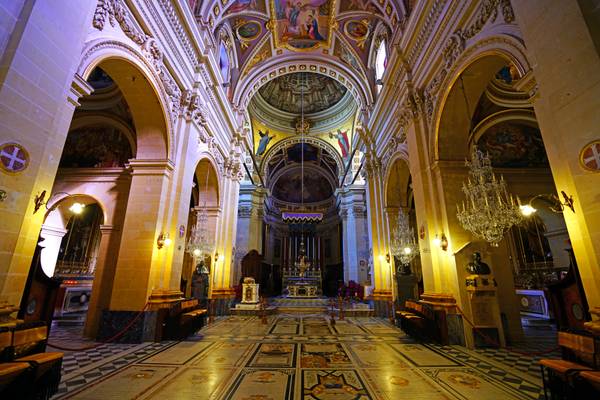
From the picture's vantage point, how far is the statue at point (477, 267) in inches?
214

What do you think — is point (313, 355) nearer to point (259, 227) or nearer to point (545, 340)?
point (545, 340)

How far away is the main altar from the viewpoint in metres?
17.6

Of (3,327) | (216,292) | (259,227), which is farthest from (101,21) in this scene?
(259,227)

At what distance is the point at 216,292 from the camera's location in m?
10.1

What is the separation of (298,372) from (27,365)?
311cm

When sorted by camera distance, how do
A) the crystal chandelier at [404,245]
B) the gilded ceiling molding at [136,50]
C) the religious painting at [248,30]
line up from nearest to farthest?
the gilded ceiling molding at [136,50], the crystal chandelier at [404,245], the religious painting at [248,30]

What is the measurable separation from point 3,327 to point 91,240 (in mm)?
12556

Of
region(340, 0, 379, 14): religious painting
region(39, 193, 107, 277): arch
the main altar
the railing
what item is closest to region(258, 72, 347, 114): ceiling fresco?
region(340, 0, 379, 14): religious painting

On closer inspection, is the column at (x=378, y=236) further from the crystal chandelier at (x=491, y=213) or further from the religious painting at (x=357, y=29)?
the crystal chandelier at (x=491, y=213)

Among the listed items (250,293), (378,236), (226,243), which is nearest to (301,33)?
(378,236)

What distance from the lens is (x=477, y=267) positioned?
215 inches

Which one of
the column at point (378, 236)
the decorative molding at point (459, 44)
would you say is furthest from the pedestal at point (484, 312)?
the column at point (378, 236)

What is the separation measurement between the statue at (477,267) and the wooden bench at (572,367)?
2.34 m

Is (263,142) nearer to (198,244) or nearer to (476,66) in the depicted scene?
(198,244)
